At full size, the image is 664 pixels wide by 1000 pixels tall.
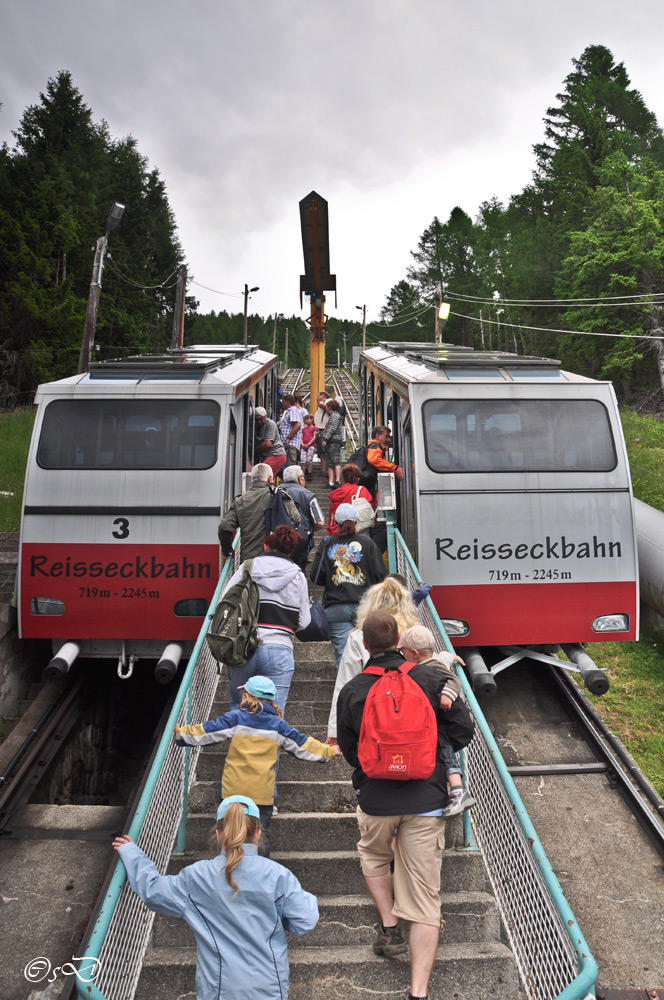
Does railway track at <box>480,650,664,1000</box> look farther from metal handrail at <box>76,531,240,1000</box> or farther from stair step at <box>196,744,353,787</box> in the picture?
metal handrail at <box>76,531,240,1000</box>

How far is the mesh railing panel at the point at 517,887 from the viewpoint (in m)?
3.49

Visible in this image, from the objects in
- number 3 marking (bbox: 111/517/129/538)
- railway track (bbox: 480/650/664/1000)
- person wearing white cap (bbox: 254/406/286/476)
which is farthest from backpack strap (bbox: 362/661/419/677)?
person wearing white cap (bbox: 254/406/286/476)

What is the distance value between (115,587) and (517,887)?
540 cm

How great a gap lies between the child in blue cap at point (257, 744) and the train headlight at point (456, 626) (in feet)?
11.2

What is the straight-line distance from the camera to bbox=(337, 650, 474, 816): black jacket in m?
3.82

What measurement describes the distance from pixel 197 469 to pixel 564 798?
16.6 feet

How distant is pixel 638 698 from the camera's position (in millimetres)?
10844

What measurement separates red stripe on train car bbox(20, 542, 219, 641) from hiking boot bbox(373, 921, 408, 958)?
442 centimetres

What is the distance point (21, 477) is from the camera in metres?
19.5

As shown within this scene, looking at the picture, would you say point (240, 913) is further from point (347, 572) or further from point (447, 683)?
point (347, 572)

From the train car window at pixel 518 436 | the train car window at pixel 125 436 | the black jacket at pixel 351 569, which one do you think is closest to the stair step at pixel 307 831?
the black jacket at pixel 351 569

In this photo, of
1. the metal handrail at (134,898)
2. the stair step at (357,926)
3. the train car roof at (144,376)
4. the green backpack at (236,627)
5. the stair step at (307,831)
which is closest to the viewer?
the metal handrail at (134,898)

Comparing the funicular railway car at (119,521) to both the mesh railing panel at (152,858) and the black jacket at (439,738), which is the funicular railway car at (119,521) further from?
the black jacket at (439,738)

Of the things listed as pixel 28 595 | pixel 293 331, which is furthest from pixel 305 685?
pixel 293 331
